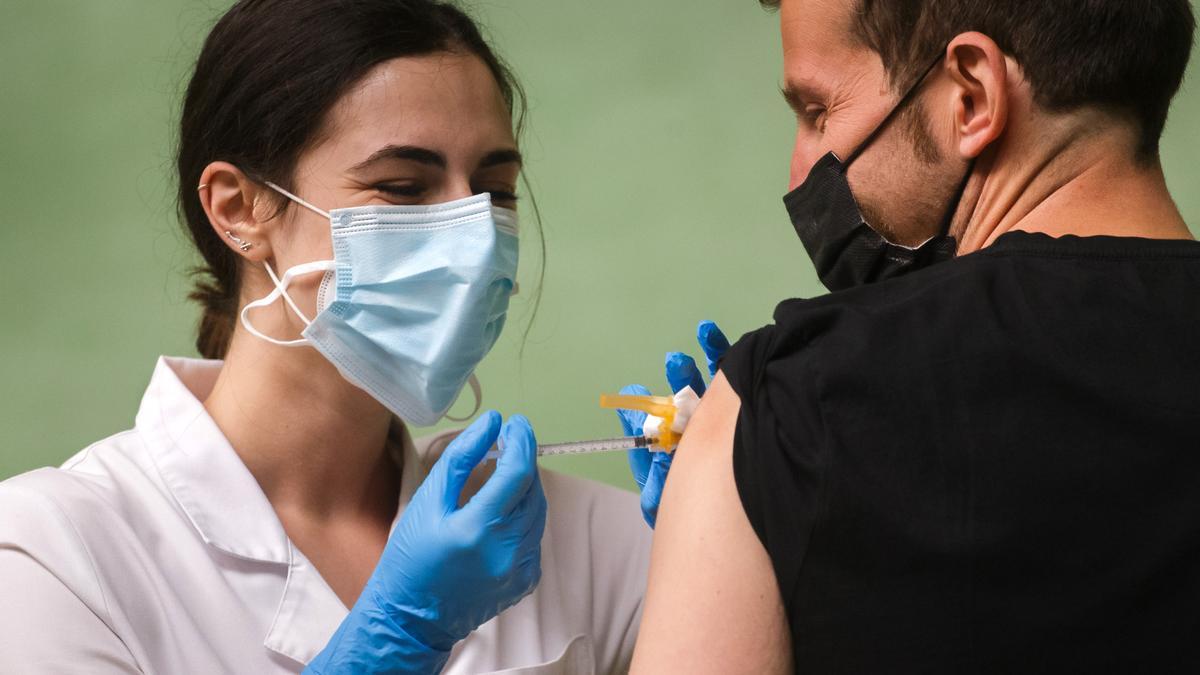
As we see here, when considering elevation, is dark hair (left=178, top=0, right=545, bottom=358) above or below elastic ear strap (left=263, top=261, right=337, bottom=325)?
above

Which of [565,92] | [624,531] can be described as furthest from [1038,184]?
[565,92]

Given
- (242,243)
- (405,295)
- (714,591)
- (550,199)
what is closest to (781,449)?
(714,591)

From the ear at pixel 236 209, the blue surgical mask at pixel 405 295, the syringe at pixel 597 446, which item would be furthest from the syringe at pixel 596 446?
the ear at pixel 236 209

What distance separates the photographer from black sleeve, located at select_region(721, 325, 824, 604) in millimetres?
800

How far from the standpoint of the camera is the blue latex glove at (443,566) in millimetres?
1250

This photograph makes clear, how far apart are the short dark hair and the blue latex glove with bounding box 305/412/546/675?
1.91ft

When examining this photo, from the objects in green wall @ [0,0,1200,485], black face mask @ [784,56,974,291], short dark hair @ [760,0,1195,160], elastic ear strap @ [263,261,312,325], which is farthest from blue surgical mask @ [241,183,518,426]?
green wall @ [0,0,1200,485]

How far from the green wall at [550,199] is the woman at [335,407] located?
663mm

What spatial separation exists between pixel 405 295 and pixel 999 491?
0.86 meters

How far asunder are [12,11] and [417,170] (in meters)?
1.19

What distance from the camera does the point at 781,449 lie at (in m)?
0.81

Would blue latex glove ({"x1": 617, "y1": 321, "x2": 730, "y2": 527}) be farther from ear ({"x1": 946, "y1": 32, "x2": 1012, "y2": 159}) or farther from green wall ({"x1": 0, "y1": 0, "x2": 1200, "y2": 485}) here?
green wall ({"x1": 0, "y1": 0, "x2": 1200, "y2": 485})

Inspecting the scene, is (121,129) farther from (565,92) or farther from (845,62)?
(845,62)

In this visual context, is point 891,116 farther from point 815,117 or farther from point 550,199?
point 550,199
